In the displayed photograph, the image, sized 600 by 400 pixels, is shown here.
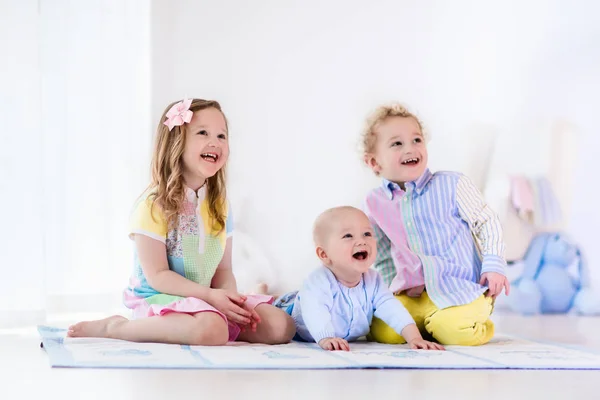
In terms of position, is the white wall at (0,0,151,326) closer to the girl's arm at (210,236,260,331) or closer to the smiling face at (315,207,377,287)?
the girl's arm at (210,236,260,331)

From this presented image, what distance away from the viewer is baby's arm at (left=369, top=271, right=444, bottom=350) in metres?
1.85

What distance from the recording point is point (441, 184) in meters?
2.16

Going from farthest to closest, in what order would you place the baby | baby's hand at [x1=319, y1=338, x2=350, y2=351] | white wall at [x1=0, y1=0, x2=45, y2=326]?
1. white wall at [x1=0, y1=0, x2=45, y2=326]
2. the baby
3. baby's hand at [x1=319, y1=338, x2=350, y2=351]

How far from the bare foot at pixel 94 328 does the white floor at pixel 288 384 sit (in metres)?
0.26

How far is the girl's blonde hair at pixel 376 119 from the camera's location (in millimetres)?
2193

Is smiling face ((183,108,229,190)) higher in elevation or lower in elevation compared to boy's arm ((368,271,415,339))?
higher

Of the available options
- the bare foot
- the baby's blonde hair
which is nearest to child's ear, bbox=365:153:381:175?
the baby's blonde hair

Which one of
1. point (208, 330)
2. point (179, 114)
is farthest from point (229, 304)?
point (179, 114)

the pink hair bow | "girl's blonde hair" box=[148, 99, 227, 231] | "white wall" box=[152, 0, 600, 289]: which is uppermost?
"white wall" box=[152, 0, 600, 289]

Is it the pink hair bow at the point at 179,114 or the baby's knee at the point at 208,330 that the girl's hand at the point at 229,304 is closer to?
the baby's knee at the point at 208,330

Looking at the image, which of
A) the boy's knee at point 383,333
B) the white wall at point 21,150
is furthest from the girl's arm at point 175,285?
the white wall at point 21,150

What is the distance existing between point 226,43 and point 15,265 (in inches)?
56.2

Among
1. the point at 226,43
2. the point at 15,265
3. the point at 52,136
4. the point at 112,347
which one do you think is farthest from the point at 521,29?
the point at 112,347

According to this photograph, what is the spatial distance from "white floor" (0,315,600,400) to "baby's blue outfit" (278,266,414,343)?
0.42 meters
